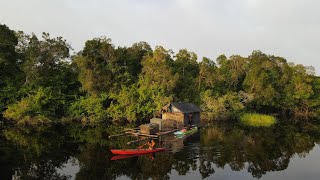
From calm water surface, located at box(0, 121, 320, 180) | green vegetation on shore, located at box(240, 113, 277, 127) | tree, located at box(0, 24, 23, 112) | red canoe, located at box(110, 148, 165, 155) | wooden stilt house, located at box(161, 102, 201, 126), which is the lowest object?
calm water surface, located at box(0, 121, 320, 180)

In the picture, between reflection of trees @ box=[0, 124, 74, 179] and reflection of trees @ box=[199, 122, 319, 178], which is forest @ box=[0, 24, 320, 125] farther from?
reflection of trees @ box=[199, 122, 319, 178]

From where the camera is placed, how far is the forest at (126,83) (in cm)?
5684

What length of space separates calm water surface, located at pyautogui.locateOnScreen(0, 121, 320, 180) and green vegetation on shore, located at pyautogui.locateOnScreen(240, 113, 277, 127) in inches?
400

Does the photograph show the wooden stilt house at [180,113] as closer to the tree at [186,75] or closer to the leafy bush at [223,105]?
the leafy bush at [223,105]

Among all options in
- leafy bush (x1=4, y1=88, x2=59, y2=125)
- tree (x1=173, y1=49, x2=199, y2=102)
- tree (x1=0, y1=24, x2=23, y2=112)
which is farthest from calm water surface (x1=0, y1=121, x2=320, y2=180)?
tree (x1=173, y1=49, x2=199, y2=102)

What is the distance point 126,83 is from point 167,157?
110 feet

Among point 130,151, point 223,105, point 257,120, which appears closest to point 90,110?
point 223,105

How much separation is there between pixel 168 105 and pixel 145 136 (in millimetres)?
11421

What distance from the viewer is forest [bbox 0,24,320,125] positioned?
56.8 meters

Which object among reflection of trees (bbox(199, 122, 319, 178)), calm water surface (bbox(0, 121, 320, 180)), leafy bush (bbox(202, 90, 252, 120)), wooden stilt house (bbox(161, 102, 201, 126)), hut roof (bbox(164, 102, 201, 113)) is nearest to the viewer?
calm water surface (bbox(0, 121, 320, 180))

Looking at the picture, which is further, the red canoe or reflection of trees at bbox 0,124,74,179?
the red canoe

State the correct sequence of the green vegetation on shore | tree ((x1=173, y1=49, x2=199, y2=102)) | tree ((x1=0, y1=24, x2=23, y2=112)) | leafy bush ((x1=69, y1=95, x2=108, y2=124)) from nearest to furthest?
tree ((x1=0, y1=24, x2=23, y2=112)), leafy bush ((x1=69, y1=95, x2=108, y2=124)), the green vegetation on shore, tree ((x1=173, y1=49, x2=199, y2=102))

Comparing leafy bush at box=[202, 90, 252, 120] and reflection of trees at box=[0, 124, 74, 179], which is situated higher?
leafy bush at box=[202, 90, 252, 120]

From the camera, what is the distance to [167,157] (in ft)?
105
